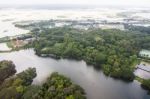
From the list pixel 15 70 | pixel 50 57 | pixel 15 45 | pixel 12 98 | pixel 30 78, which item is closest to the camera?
pixel 12 98

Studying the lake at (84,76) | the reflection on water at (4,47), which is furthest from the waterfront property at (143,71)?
the reflection on water at (4,47)

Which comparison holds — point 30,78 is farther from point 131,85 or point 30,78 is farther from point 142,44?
point 142,44

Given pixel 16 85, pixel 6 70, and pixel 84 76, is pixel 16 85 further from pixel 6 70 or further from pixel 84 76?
pixel 84 76

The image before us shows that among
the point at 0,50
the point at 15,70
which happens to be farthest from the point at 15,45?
the point at 15,70

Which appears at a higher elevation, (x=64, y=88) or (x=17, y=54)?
(x=64, y=88)

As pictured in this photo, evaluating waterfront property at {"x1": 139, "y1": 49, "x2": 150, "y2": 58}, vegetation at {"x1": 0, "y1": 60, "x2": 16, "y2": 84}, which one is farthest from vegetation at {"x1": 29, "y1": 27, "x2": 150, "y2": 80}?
vegetation at {"x1": 0, "y1": 60, "x2": 16, "y2": 84}

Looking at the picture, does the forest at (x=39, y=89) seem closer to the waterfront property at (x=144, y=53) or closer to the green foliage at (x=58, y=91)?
the green foliage at (x=58, y=91)
